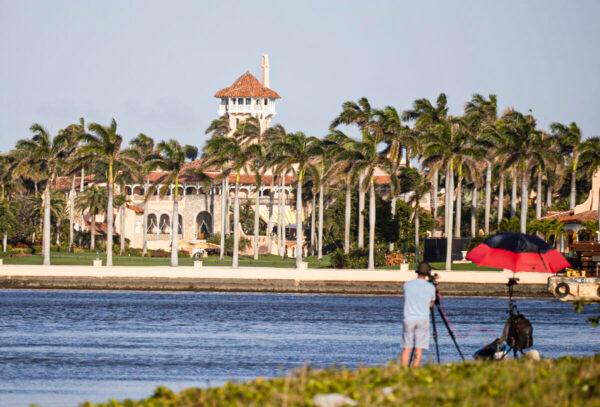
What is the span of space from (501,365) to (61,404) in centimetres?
995

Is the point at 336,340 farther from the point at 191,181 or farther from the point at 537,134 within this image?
the point at 191,181

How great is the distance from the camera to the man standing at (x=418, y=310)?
22.2 meters

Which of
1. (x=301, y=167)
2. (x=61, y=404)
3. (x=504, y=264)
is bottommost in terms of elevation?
(x=61, y=404)

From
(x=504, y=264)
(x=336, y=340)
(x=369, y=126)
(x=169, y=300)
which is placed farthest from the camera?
(x=369, y=126)

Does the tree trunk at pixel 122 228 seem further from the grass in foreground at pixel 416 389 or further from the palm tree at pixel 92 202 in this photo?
the grass in foreground at pixel 416 389

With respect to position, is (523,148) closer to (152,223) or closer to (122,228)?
(122,228)

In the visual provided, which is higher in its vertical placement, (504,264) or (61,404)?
(504,264)

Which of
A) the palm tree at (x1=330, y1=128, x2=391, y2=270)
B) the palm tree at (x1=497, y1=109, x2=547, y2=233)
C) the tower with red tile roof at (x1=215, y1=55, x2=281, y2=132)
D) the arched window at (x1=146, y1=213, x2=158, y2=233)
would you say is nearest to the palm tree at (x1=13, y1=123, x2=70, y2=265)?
the palm tree at (x1=330, y1=128, x2=391, y2=270)

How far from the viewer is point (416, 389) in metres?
17.5

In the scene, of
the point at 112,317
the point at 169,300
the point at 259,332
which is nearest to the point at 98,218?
the point at 169,300

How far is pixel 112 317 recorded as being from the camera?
57.2 meters

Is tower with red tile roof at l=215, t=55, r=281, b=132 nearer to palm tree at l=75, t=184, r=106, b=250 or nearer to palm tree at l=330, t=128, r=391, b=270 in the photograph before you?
palm tree at l=75, t=184, r=106, b=250

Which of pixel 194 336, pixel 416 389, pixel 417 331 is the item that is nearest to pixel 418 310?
pixel 417 331

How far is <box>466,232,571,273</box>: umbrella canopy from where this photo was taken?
86.6 ft
